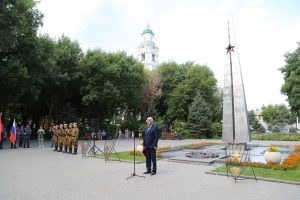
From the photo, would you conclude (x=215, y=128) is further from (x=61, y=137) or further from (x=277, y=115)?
(x=277, y=115)

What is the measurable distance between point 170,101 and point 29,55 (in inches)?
1074

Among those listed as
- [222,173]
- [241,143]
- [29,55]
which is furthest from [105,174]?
[29,55]

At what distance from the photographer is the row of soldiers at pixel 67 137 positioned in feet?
57.2

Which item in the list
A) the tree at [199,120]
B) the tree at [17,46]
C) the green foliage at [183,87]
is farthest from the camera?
the green foliage at [183,87]

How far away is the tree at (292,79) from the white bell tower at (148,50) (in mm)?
35670

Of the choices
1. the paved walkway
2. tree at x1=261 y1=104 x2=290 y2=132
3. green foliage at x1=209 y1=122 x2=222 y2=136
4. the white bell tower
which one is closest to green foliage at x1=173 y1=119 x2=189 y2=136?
green foliage at x1=209 y1=122 x2=222 y2=136

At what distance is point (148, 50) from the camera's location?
2958 inches

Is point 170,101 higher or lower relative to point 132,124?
higher

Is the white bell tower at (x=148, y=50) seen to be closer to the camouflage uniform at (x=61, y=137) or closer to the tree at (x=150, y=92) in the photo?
the tree at (x=150, y=92)

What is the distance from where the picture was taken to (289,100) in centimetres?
4338

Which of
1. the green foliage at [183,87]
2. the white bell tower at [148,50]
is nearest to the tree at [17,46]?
the green foliage at [183,87]

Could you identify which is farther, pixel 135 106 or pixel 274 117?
pixel 274 117

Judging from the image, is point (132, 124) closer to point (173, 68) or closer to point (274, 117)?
point (173, 68)

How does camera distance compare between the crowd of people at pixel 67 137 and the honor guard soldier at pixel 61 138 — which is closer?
the crowd of people at pixel 67 137
